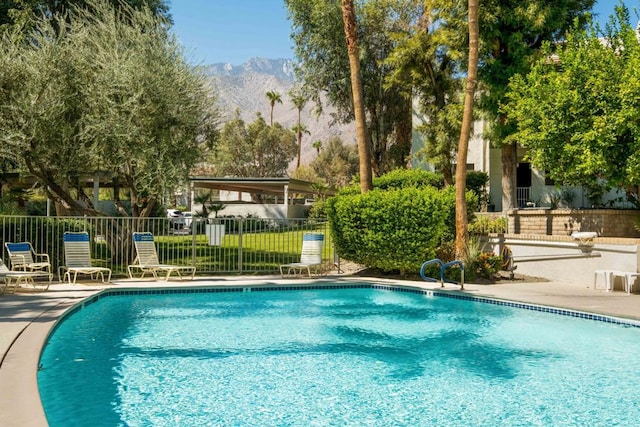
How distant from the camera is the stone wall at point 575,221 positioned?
1825 centimetres

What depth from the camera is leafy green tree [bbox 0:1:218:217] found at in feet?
51.0

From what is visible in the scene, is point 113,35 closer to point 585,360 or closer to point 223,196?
point 585,360

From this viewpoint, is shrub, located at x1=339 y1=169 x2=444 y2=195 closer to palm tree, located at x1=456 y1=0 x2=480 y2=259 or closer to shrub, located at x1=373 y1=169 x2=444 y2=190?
shrub, located at x1=373 y1=169 x2=444 y2=190

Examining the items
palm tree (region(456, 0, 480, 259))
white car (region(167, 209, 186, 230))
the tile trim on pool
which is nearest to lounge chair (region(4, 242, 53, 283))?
the tile trim on pool

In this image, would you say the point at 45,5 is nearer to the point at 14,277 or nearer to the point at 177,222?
the point at 177,222

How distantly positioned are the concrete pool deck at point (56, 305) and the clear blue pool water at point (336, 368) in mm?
357

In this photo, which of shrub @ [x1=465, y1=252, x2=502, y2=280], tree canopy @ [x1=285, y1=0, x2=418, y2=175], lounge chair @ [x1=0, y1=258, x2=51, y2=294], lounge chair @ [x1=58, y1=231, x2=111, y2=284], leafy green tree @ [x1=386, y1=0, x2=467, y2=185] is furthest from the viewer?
tree canopy @ [x1=285, y1=0, x2=418, y2=175]

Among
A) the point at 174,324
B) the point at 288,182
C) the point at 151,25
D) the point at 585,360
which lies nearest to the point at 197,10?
the point at 288,182

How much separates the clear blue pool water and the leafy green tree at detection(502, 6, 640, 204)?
6.99 meters

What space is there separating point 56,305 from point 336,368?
234 inches

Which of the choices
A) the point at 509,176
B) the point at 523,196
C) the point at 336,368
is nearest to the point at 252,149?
the point at 523,196

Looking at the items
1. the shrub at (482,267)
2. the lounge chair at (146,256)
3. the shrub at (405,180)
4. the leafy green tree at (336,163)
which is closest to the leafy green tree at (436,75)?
the shrub at (405,180)

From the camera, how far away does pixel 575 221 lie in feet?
61.9

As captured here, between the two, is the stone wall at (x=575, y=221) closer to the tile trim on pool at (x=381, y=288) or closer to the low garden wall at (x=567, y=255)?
the low garden wall at (x=567, y=255)
